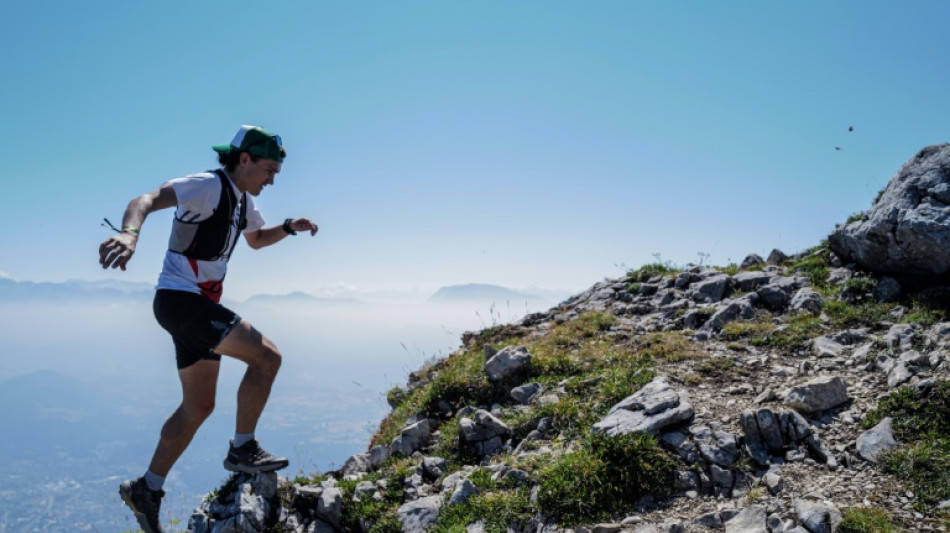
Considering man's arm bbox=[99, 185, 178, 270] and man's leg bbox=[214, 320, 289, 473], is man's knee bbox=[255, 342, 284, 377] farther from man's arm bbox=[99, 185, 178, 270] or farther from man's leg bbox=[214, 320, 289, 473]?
man's arm bbox=[99, 185, 178, 270]

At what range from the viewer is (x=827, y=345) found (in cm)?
818

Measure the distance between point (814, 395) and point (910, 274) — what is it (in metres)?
6.36

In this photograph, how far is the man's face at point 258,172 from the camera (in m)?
5.89

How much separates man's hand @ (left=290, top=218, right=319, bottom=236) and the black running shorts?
6.28 ft

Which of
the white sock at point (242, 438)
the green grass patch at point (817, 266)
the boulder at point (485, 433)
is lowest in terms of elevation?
the boulder at point (485, 433)

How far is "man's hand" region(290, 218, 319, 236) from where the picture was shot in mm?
7098

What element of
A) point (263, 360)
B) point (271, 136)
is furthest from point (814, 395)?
point (271, 136)

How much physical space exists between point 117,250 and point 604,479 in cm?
525

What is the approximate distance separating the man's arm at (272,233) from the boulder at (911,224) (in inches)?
446

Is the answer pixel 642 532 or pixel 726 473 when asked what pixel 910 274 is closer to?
pixel 726 473

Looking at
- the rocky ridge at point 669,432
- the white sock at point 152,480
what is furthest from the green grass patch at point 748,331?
the white sock at point 152,480

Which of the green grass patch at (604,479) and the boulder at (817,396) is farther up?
the boulder at (817,396)

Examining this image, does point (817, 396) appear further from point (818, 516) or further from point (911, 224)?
point (911, 224)

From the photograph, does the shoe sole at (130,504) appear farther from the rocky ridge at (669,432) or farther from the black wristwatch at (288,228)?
the black wristwatch at (288,228)
